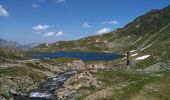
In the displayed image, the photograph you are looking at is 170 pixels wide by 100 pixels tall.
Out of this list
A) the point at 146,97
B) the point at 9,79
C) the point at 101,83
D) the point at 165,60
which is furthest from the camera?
the point at 165,60

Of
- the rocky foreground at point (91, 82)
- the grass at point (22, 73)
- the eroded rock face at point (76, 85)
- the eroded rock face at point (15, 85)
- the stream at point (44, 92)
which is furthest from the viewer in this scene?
the grass at point (22, 73)

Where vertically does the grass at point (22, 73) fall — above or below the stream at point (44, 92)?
above

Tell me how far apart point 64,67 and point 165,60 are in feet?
191

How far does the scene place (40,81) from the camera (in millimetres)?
106438

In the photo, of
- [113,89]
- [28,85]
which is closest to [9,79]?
[28,85]

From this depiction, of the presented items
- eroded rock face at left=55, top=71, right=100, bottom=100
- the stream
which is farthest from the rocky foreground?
the stream

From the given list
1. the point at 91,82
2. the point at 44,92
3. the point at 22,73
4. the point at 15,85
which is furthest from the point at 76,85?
the point at 22,73

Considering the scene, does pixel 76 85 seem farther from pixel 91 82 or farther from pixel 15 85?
pixel 15 85

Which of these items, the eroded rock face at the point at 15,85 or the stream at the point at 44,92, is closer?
the stream at the point at 44,92

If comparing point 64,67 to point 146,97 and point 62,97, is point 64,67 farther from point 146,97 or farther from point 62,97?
point 146,97

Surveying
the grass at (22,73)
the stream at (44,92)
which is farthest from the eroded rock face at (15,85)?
the grass at (22,73)

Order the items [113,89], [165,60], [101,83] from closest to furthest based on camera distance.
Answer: [113,89]
[101,83]
[165,60]

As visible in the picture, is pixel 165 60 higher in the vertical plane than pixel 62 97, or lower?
higher

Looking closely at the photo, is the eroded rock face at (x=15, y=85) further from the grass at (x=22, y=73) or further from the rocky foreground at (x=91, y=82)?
the grass at (x=22, y=73)
